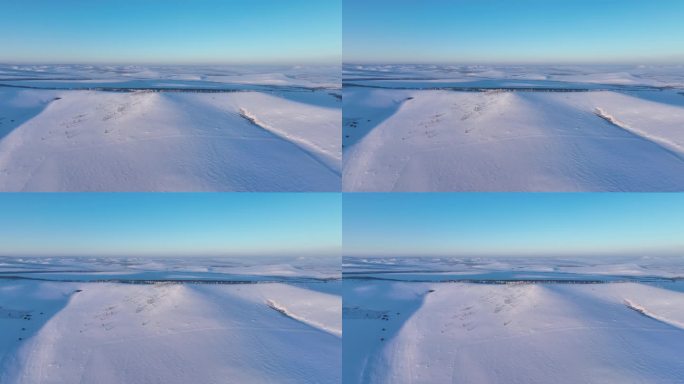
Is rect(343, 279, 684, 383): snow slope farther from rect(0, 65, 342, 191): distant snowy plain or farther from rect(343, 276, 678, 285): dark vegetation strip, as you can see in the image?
rect(0, 65, 342, 191): distant snowy plain

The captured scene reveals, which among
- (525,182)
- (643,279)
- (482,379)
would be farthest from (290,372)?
(643,279)

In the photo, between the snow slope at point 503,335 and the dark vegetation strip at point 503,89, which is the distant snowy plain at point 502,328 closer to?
the snow slope at point 503,335

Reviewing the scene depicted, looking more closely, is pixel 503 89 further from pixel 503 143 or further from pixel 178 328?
pixel 178 328

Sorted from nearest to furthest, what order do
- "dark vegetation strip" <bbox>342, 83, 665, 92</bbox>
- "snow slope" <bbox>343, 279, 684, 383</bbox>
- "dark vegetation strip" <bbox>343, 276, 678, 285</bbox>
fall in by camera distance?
"snow slope" <bbox>343, 279, 684, 383</bbox>, "dark vegetation strip" <bbox>342, 83, 665, 92</bbox>, "dark vegetation strip" <bbox>343, 276, 678, 285</bbox>

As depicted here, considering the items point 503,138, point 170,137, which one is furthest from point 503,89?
point 170,137

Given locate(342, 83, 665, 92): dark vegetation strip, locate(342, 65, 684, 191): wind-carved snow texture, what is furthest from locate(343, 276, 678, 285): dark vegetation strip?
locate(342, 83, 665, 92): dark vegetation strip

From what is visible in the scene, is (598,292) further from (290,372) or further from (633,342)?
(290,372)

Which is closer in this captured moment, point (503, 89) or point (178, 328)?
point (178, 328)
